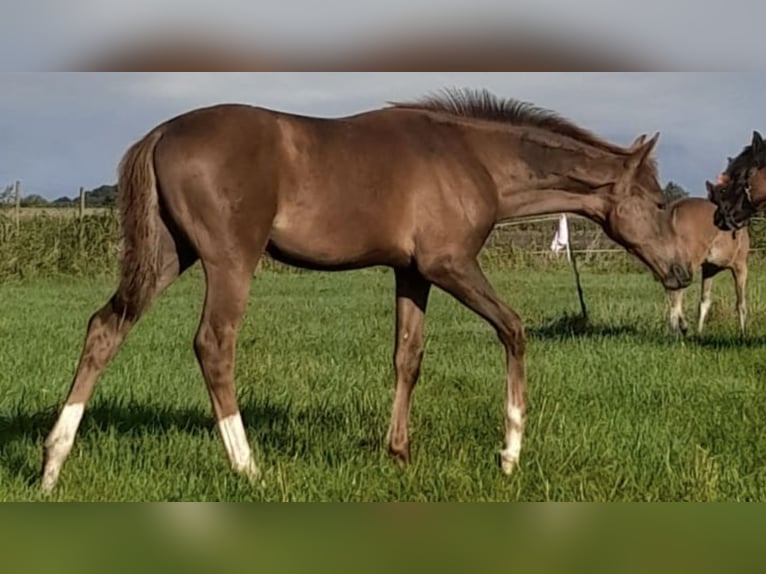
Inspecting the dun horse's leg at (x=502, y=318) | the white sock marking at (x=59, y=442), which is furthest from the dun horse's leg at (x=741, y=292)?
the white sock marking at (x=59, y=442)

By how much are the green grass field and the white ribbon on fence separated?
0.19m

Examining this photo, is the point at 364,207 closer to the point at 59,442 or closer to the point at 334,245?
the point at 334,245

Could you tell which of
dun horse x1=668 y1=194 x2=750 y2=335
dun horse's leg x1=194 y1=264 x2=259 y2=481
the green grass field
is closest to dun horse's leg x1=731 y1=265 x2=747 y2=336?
dun horse x1=668 y1=194 x2=750 y2=335

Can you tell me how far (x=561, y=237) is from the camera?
563cm

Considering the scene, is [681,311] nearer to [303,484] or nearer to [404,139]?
[404,139]

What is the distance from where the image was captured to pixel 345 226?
3881 mm

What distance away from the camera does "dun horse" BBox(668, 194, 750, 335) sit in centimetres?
547

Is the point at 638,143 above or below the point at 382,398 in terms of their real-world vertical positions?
above

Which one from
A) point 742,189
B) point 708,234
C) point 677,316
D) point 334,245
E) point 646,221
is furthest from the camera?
point 677,316

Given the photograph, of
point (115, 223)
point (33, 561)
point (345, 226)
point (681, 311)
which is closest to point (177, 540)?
point (33, 561)

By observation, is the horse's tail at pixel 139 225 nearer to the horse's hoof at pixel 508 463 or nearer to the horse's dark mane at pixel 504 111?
A: the horse's dark mane at pixel 504 111

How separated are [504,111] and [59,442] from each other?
2327 mm

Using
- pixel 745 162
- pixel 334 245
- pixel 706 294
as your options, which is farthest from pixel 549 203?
pixel 706 294

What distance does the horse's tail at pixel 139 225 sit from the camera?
3715 mm
